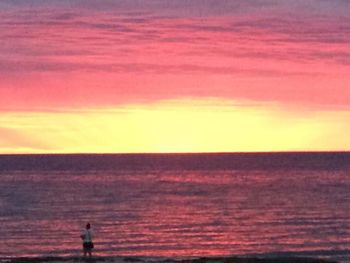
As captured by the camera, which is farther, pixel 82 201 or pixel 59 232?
pixel 82 201

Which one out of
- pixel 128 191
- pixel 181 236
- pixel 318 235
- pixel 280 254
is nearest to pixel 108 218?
pixel 181 236

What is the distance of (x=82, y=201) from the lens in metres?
87.1

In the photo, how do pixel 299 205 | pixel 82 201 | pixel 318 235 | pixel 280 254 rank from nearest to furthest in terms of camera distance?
1. pixel 280 254
2. pixel 318 235
3. pixel 299 205
4. pixel 82 201

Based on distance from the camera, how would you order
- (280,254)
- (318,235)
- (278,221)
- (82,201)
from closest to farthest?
(280,254) < (318,235) < (278,221) < (82,201)

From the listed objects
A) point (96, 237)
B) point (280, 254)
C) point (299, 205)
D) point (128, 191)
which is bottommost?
point (280, 254)

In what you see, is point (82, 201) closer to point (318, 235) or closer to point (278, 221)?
point (278, 221)

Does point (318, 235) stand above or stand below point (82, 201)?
below

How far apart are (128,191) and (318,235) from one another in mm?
52593

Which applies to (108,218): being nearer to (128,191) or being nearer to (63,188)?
(128,191)

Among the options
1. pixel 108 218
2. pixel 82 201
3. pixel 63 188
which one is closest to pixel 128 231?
pixel 108 218

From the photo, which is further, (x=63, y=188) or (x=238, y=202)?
(x=63, y=188)

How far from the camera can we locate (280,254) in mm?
46250

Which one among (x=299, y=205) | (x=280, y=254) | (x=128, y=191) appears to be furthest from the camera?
(x=128, y=191)

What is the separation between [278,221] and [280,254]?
1779cm
